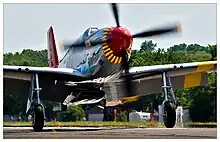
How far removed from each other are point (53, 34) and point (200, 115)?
6.61m

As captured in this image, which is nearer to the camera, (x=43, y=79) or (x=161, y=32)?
(x=161, y=32)

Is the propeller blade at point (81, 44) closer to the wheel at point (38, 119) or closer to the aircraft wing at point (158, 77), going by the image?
the aircraft wing at point (158, 77)

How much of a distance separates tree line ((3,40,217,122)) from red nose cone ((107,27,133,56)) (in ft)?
4.70

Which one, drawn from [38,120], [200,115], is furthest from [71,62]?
[200,115]

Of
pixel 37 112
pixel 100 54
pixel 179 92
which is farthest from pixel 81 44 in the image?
pixel 179 92

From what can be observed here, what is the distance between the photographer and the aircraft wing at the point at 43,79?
699 inches

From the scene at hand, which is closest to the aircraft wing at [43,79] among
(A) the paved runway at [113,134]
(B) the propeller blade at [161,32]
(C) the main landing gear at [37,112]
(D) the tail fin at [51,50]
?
(C) the main landing gear at [37,112]

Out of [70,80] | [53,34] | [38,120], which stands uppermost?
[53,34]

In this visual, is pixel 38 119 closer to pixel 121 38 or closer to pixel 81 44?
pixel 81 44

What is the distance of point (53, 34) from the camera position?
2386 centimetres

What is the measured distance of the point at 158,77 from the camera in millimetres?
20156

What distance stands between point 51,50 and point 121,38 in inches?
302

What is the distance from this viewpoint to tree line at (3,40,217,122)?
23906mm

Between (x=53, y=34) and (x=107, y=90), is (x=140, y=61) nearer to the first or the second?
(x=53, y=34)
